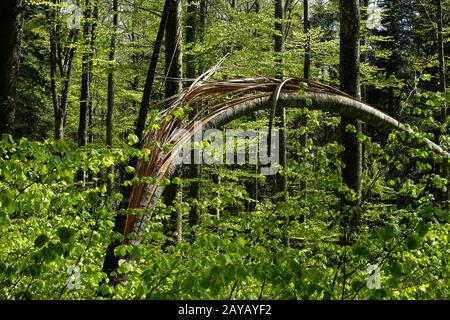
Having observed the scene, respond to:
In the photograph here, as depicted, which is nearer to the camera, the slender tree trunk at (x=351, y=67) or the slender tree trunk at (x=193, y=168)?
the slender tree trunk at (x=351, y=67)

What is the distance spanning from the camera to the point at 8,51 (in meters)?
3.69

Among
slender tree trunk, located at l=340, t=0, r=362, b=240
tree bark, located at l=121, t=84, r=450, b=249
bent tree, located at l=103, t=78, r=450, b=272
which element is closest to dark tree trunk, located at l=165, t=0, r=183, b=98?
bent tree, located at l=103, t=78, r=450, b=272

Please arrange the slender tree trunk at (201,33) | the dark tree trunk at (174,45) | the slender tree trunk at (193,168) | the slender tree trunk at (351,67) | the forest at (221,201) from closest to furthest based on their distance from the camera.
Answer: the forest at (221,201)
the slender tree trunk at (351,67)
the dark tree trunk at (174,45)
the slender tree trunk at (201,33)
the slender tree trunk at (193,168)

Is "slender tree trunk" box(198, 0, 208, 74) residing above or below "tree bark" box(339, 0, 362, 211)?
above

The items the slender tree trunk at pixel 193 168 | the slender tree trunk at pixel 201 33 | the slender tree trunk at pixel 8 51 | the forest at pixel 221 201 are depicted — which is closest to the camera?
the forest at pixel 221 201

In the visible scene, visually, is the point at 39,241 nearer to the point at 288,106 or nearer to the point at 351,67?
the point at 288,106

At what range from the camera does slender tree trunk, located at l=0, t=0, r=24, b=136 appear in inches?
144

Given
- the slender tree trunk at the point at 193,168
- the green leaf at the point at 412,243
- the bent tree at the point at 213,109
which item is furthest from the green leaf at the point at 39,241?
the slender tree trunk at the point at 193,168

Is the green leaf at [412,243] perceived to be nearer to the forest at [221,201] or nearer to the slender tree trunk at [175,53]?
the forest at [221,201]

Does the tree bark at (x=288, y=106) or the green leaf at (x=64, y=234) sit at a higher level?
the tree bark at (x=288, y=106)

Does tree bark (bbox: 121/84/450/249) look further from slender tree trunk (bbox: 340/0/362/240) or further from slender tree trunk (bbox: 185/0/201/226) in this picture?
slender tree trunk (bbox: 185/0/201/226)

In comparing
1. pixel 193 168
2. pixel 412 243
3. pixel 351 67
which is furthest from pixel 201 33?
pixel 412 243

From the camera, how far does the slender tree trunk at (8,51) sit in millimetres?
3656
